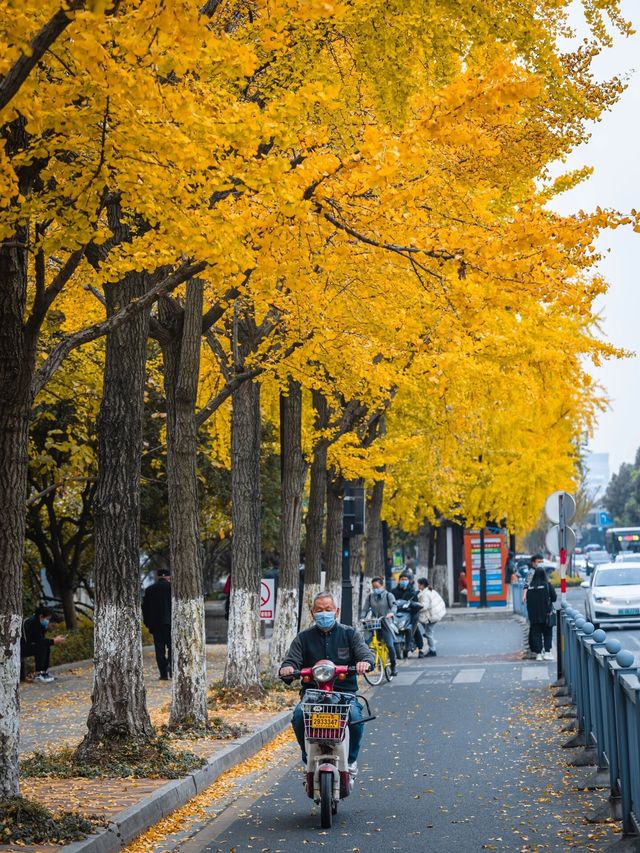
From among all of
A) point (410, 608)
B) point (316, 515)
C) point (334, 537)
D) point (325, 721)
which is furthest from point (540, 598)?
point (325, 721)

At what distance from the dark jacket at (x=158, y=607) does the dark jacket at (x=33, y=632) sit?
181 centimetres

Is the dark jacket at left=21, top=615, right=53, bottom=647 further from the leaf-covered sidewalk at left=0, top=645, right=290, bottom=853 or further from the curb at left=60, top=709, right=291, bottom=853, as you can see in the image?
the curb at left=60, top=709, right=291, bottom=853

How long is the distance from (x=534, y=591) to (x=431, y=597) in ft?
21.4

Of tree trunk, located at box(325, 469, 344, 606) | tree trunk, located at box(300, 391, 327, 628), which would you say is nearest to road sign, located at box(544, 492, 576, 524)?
tree trunk, located at box(300, 391, 327, 628)

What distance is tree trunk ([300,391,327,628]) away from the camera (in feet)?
82.5

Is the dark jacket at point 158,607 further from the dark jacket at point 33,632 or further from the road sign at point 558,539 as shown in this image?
the road sign at point 558,539

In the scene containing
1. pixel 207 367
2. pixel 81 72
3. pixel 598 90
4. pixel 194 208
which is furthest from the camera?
pixel 207 367

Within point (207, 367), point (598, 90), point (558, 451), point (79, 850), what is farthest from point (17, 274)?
point (558, 451)

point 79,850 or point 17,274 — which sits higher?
point 17,274

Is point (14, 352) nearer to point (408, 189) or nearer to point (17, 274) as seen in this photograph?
point (17, 274)

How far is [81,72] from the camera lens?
29.7 feet

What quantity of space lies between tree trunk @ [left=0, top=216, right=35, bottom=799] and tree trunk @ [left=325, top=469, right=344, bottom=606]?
1956cm

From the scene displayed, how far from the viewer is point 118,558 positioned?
12.5 metres

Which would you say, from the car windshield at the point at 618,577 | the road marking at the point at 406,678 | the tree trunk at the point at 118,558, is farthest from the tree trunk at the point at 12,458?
the car windshield at the point at 618,577
